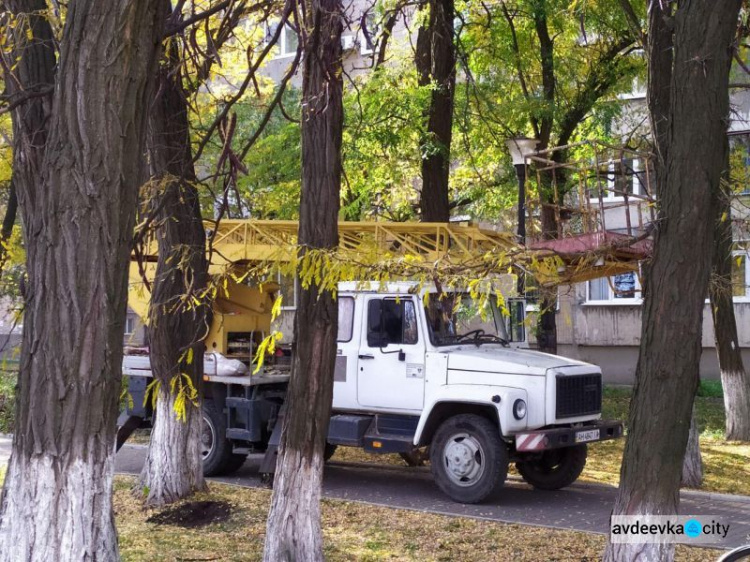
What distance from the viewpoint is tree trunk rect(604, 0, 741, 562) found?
21.5ft

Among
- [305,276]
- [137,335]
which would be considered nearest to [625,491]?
[305,276]

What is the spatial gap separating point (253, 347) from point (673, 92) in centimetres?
799

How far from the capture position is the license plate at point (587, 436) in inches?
456

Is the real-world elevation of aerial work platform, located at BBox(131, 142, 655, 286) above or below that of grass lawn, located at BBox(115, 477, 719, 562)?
above

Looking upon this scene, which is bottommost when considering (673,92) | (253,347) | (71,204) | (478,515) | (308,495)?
(478,515)

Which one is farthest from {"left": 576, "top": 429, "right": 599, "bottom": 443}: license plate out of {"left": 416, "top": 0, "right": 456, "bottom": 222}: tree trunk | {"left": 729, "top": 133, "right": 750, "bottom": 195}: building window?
{"left": 416, "top": 0, "right": 456, "bottom": 222}: tree trunk

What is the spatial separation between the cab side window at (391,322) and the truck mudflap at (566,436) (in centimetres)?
188

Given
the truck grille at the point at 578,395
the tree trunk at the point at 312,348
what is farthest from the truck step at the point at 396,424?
the tree trunk at the point at 312,348

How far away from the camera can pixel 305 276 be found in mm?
7328

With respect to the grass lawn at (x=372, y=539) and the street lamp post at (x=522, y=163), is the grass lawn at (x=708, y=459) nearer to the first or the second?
the street lamp post at (x=522, y=163)

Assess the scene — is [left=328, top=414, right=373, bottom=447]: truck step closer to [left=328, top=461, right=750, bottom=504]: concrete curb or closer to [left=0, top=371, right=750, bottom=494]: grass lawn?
[left=328, top=461, right=750, bottom=504]: concrete curb

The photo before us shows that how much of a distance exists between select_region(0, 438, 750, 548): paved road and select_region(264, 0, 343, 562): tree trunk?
3.30m

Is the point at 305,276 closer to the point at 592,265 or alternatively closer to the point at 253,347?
the point at 592,265

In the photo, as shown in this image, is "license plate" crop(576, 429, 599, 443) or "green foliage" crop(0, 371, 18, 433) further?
"green foliage" crop(0, 371, 18, 433)
